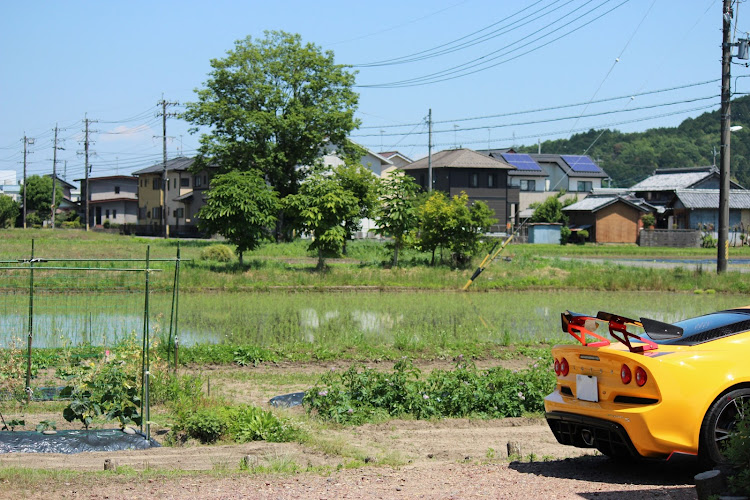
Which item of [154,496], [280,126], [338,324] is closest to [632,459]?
[154,496]

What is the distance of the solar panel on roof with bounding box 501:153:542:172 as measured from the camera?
8025 centimetres

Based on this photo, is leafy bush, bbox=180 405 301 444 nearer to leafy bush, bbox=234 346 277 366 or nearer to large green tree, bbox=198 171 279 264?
leafy bush, bbox=234 346 277 366

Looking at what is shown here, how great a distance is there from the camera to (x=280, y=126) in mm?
50031

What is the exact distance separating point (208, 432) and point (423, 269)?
24.7 meters

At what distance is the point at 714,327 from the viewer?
6648mm

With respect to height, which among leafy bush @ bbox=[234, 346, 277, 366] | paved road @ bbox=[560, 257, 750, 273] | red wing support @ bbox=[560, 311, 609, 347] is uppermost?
red wing support @ bbox=[560, 311, 609, 347]

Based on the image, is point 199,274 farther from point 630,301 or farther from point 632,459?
point 632,459

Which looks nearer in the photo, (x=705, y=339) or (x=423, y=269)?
(x=705, y=339)

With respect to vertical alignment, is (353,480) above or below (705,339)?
below

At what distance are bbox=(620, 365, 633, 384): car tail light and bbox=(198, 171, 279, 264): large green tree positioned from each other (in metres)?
27.0

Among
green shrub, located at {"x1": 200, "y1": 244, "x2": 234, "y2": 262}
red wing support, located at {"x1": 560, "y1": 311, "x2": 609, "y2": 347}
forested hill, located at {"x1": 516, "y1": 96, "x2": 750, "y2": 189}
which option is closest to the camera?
red wing support, located at {"x1": 560, "y1": 311, "x2": 609, "y2": 347}

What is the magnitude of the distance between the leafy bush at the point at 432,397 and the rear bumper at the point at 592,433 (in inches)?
101

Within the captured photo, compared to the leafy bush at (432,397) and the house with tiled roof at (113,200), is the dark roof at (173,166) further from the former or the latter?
the leafy bush at (432,397)

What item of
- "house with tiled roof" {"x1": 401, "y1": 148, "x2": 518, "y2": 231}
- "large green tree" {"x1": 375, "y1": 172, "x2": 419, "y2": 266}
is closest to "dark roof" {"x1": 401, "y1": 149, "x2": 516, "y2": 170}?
"house with tiled roof" {"x1": 401, "y1": 148, "x2": 518, "y2": 231}
